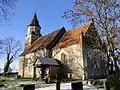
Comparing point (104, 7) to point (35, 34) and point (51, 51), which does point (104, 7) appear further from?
point (35, 34)

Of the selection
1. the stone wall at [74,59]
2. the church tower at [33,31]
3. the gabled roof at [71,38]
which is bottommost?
the stone wall at [74,59]

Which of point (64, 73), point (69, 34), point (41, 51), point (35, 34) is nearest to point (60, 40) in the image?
point (69, 34)

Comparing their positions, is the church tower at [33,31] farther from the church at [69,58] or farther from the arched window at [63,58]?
the arched window at [63,58]

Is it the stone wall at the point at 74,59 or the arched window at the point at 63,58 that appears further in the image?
the arched window at the point at 63,58

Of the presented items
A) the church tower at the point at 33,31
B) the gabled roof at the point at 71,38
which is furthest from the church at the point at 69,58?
the church tower at the point at 33,31

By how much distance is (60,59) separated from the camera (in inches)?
1296

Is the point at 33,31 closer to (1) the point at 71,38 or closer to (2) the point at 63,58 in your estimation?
(1) the point at 71,38

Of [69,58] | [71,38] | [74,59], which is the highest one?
[71,38]

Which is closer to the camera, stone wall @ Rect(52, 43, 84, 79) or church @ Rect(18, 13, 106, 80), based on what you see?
church @ Rect(18, 13, 106, 80)

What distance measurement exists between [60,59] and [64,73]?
116 inches

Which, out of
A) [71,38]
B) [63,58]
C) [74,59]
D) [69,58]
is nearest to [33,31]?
[71,38]

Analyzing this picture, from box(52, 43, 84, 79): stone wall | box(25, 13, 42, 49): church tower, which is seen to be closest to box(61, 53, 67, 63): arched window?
box(52, 43, 84, 79): stone wall

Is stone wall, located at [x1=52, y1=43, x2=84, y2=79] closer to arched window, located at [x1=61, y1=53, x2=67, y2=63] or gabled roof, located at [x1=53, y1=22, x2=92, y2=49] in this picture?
arched window, located at [x1=61, y1=53, x2=67, y2=63]

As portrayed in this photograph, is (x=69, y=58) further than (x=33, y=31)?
No
